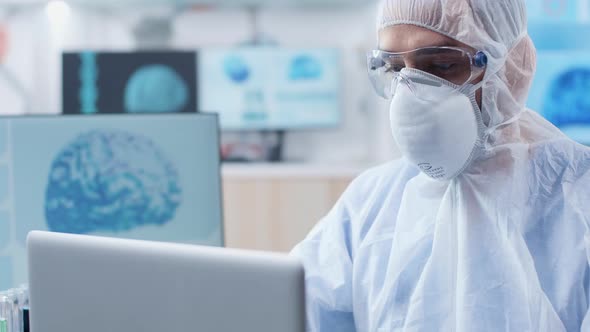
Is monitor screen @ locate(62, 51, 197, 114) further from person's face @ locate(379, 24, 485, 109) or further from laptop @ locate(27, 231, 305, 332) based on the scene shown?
laptop @ locate(27, 231, 305, 332)

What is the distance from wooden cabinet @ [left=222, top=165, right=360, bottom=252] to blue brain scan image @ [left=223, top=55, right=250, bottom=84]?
2.43 feet

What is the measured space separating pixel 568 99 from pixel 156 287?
94.3 inches

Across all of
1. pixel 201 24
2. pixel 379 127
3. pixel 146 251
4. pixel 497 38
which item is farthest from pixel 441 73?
pixel 201 24

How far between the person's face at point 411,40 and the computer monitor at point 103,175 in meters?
0.37

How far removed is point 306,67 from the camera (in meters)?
3.63

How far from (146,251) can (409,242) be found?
513 mm

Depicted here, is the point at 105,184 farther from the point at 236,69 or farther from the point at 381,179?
the point at 236,69

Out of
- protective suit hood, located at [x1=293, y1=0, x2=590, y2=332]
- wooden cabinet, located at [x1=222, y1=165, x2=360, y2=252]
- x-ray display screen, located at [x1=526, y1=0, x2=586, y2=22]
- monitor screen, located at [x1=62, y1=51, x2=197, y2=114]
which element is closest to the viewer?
protective suit hood, located at [x1=293, y1=0, x2=590, y2=332]

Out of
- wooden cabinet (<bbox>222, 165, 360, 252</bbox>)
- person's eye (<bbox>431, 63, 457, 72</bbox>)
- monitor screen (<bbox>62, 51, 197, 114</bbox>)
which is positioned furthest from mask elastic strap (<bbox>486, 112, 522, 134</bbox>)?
monitor screen (<bbox>62, 51, 197, 114</bbox>)

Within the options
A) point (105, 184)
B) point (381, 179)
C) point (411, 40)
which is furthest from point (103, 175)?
point (411, 40)

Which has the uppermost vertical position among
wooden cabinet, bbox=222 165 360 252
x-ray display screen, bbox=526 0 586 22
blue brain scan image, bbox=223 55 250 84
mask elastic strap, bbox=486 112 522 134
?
x-ray display screen, bbox=526 0 586 22

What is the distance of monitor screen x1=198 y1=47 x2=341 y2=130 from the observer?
3607 mm

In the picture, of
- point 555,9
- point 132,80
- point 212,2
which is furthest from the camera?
point 212,2

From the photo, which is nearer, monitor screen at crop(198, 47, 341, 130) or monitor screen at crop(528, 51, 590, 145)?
monitor screen at crop(528, 51, 590, 145)
